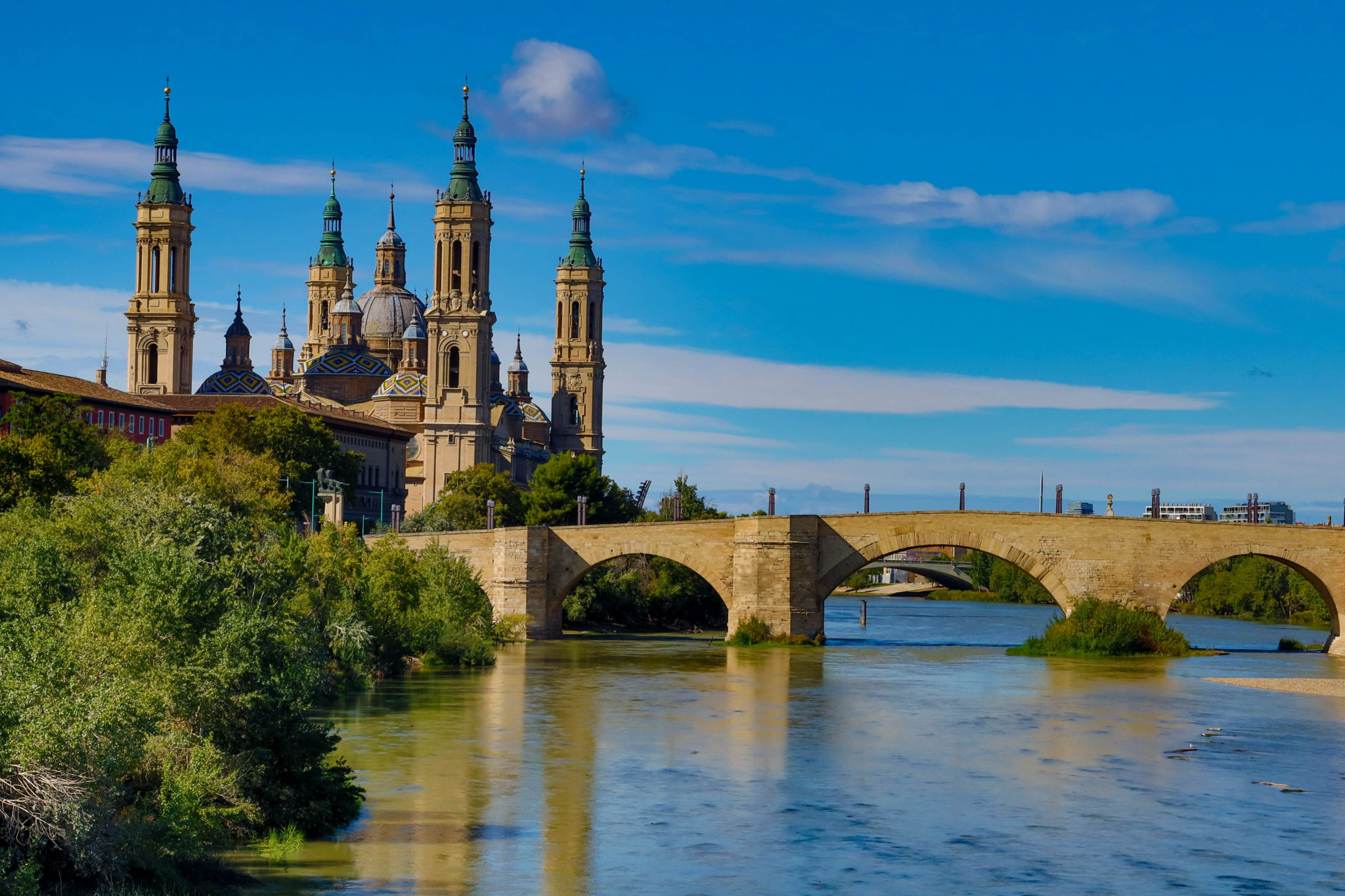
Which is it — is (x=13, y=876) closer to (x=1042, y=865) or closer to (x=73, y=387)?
(x=1042, y=865)

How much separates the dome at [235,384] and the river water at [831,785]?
73093 millimetres

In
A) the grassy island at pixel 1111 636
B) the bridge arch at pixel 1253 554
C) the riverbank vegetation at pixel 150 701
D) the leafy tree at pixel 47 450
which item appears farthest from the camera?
the bridge arch at pixel 1253 554

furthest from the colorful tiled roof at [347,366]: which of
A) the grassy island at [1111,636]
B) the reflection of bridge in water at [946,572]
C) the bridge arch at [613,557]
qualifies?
the grassy island at [1111,636]

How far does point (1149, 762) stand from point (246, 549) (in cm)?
1567

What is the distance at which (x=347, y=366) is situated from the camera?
12325cm

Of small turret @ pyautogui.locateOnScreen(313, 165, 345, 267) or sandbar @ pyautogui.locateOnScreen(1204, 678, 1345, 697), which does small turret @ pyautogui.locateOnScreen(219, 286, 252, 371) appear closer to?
small turret @ pyautogui.locateOnScreen(313, 165, 345, 267)

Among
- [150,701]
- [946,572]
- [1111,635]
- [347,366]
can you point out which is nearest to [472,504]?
[946,572]

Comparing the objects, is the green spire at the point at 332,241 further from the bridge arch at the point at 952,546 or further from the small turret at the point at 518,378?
the bridge arch at the point at 952,546

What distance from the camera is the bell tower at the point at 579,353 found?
432 feet

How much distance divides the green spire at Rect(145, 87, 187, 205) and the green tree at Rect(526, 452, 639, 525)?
3553 cm

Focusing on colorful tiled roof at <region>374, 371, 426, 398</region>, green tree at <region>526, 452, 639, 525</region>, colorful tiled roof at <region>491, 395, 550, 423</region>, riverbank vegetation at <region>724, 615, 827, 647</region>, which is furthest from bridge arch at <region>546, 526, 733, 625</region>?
colorful tiled roof at <region>374, 371, 426, 398</region>

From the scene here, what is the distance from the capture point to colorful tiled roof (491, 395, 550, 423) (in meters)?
117

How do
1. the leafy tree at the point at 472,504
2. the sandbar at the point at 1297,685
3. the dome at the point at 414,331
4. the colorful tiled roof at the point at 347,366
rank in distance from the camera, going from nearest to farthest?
the sandbar at the point at 1297,685, the leafy tree at the point at 472,504, the dome at the point at 414,331, the colorful tiled roof at the point at 347,366

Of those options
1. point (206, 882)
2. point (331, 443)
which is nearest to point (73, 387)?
point (331, 443)
